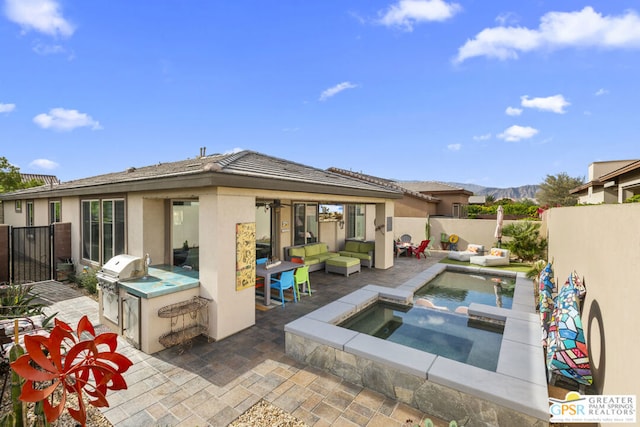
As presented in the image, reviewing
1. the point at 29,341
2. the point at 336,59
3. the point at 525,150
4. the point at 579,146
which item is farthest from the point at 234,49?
the point at 525,150

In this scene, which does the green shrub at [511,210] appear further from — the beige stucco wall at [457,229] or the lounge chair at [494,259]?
the lounge chair at [494,259]

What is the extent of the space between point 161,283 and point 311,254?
6.68 m

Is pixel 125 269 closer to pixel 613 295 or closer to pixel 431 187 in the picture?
pixel 613 295

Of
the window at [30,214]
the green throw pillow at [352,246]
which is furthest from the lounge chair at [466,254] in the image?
the window at [30,214]

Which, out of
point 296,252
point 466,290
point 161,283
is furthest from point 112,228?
point 466,290

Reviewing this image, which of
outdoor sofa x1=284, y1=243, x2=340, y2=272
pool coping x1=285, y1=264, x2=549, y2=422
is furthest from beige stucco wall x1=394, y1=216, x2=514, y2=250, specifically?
pool coping x1=285, y1=264, x2=549, y2=422

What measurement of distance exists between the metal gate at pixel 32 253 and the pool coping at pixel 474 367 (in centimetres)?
1063

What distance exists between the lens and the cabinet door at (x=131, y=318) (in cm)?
551

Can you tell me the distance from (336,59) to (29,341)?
48.5 feet

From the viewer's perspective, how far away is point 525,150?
3269 centimetres

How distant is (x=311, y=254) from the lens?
1196 cm

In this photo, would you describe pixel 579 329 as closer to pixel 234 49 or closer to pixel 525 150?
pixel 234 49

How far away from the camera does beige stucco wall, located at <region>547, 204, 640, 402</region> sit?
2.84 meters

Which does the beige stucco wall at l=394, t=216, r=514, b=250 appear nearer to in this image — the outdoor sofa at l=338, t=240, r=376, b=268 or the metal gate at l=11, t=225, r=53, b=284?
the outdoor sofa at l=338, t=240, r=376, b=268
